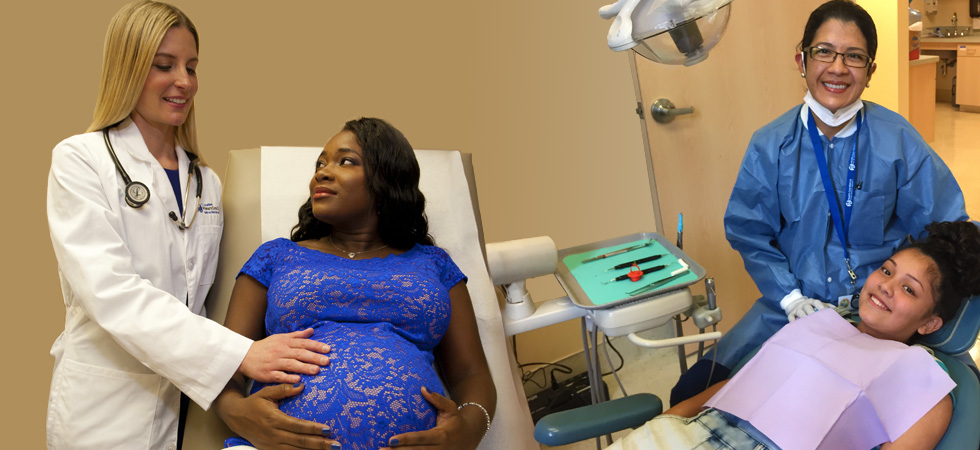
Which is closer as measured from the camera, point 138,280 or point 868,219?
point 138,280

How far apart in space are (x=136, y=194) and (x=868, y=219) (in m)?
1.58

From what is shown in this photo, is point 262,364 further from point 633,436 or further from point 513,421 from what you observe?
point 633,436

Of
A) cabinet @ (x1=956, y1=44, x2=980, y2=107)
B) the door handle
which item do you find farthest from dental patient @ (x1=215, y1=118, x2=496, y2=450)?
cabinet @ (x1=956, y1=44, x2=980, y2=107)

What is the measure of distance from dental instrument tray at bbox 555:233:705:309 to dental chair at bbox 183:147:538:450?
0.72ft

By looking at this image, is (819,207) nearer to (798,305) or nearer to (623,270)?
(798,305)

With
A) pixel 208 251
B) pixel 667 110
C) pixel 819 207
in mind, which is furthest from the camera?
pixel 667 110

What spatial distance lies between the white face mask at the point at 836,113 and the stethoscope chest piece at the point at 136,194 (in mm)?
1449

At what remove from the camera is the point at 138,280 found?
1.38m

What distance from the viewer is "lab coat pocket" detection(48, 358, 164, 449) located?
1.41m

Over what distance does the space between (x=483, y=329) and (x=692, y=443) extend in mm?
524

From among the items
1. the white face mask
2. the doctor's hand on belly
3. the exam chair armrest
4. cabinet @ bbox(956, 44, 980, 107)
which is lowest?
cabinet @ bbox(956, 44, 980, 107)

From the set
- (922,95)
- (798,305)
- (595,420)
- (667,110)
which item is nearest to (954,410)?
(798,305)

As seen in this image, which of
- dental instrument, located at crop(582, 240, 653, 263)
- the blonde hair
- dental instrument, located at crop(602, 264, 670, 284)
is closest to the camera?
the blonde hair

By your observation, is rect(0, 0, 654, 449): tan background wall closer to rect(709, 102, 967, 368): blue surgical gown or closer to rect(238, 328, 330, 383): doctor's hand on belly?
rect(238, 328, 330, 383): doctor's hand on belly
